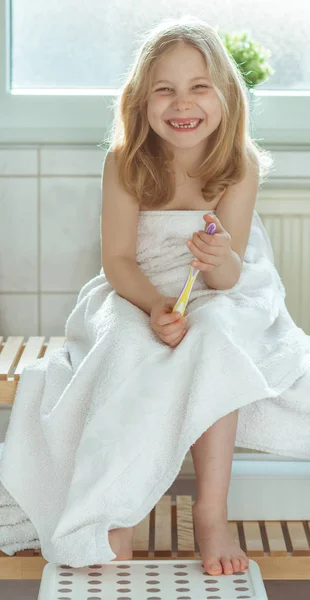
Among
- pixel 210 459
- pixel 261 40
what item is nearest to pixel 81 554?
pixel 210 459

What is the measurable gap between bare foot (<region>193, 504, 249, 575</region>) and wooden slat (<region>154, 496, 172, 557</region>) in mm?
147

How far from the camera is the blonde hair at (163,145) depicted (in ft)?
5.52

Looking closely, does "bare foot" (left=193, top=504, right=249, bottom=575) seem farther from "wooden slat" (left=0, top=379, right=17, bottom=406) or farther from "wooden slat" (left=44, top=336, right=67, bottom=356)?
"wooden slat" (left=44, top=336, right=67, bottom=356)

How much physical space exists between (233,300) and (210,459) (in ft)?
1.03

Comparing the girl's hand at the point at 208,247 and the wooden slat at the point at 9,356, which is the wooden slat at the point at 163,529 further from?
the girl's hand at the point at 208,247

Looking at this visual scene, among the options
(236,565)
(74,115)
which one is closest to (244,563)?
(236,565)

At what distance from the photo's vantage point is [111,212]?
173 cm

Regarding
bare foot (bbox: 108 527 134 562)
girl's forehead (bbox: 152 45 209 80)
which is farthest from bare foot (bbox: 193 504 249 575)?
girl's forehead (bbox: 152 45 209 80)

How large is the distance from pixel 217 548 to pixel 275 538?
252mm

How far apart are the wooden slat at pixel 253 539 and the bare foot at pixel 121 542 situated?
0.74 ft

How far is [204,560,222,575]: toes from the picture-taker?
1.39 m

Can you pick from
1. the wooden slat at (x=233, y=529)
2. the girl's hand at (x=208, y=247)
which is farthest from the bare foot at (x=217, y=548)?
the girl's hand at (x=208, y=247)

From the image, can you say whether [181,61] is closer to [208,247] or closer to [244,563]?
[208,247]

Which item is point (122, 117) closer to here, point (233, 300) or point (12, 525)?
point (233, 300)
